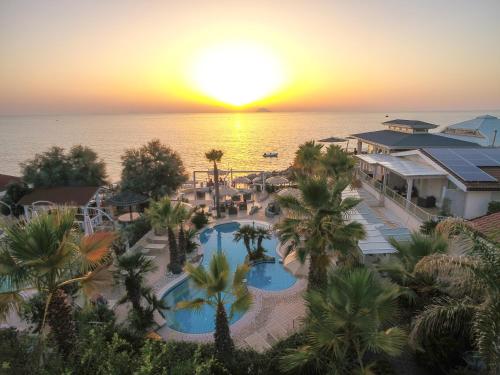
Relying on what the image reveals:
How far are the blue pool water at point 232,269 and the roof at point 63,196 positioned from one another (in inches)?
316

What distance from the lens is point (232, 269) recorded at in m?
15.9

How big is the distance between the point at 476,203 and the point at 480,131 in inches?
805

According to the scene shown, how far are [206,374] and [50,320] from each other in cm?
365

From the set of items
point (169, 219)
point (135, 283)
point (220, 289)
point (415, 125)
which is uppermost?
point (415, 125)

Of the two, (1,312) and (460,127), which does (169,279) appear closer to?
(1,312)

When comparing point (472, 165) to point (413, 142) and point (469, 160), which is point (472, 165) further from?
point (413, 142)

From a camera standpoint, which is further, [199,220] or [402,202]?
[199,220]

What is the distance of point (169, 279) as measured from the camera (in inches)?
562

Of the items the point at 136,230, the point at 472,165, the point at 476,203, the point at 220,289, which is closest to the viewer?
the point at 220,289

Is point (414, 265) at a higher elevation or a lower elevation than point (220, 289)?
higher

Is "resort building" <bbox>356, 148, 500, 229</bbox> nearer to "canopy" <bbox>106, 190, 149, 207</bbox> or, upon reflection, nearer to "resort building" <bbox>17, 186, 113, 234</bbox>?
"canopy" <bbox>106, 190, 149, 207</bbox>

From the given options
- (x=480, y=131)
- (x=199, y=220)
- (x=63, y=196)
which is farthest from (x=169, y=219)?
(x=480, y=131)

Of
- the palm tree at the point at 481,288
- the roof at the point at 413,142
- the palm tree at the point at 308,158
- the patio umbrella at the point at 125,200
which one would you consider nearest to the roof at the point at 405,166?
the roof at the point at 413,142

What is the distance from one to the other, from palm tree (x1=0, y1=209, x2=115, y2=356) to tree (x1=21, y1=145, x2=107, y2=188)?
66.0ft
